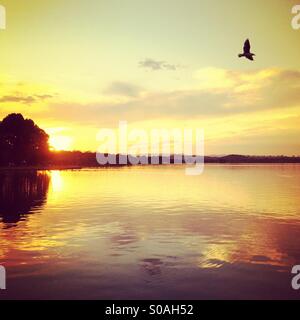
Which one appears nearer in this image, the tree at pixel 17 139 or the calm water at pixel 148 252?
the calm water at pixel 148 252

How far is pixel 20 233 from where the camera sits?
2491cm

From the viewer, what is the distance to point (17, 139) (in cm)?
12731

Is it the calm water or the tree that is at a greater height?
the tree

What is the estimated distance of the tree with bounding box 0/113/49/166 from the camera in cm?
12234

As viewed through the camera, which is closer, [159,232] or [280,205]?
[159,232]

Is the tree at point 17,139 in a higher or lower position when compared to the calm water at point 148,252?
higher

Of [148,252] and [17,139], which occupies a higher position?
[17,139]

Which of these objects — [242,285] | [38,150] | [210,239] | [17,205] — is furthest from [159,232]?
[38,150]

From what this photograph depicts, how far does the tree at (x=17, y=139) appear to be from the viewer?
4816 inches

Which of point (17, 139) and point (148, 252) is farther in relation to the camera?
point (17, 139)

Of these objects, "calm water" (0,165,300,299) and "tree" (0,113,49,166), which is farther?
"tree" (0,113,49,166)

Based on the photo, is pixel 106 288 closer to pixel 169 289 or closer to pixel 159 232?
pixel 169 289

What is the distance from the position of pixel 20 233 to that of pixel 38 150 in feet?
426
